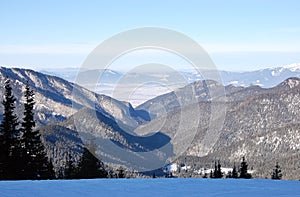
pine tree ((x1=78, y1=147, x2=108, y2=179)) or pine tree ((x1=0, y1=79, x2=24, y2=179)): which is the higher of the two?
pine tree ((x1=0, y1=79, x2=24, y2=179))

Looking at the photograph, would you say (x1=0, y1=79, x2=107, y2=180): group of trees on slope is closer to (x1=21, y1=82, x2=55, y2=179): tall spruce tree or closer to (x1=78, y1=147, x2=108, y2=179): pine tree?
(x1=21, y1=82, x2=55, y2=179): tall spruce tree

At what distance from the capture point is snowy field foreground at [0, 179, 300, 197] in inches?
578

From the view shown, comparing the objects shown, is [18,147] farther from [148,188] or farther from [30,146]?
[148,188]

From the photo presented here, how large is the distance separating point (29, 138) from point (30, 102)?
345 centimetres

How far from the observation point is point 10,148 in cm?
3516

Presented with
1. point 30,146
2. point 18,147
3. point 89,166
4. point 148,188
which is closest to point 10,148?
point 18,147

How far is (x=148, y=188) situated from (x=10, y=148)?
2203 cm

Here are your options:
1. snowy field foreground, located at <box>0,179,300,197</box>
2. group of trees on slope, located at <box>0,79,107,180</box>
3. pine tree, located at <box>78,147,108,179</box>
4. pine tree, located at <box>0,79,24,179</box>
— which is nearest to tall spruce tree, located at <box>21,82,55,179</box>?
group of trees on slope, located at <box>0,79,107,180</box>

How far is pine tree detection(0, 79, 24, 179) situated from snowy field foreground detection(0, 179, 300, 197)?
18979mm

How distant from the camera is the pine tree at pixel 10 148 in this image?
3412 centimetres

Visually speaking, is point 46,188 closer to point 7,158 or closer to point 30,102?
point 7,158

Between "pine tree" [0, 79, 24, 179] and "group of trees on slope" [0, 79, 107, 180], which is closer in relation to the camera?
"pine tree" [0, 79, 24, 179]

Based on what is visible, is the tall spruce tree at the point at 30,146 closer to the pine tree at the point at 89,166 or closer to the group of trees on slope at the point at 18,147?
the group of trees on slope at the point at 18,147

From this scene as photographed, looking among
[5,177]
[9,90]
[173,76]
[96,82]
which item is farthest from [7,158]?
[173,76]
